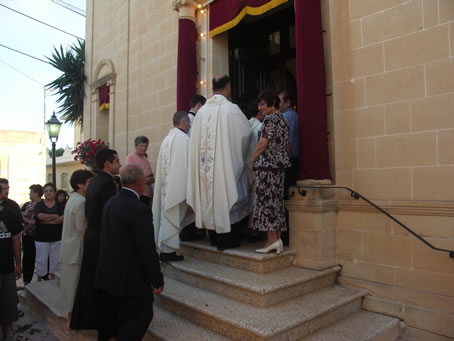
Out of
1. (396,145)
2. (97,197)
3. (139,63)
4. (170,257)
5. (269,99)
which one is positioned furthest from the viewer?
(139,63)

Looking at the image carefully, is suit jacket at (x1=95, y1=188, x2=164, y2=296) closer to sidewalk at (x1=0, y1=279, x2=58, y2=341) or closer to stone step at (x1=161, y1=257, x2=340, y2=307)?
stone step at (x1=161, y1=257, x2=340, y2=307)

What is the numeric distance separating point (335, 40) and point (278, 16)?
2371 millimetres

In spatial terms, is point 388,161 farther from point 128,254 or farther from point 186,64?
point 186,64

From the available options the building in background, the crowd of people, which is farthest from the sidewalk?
the building in background

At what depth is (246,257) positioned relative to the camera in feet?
11.8

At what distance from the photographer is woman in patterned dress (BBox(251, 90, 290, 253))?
3621 mm

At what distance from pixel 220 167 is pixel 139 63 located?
4.53m

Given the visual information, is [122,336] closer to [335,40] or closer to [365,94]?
[365,94]

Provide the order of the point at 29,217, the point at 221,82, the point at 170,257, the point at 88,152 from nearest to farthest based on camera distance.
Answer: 1. the point at 221,82
2. the point at 170,257
3. the point at 29,217
4. the point at 88,152

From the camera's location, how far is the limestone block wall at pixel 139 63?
6680 millimetres

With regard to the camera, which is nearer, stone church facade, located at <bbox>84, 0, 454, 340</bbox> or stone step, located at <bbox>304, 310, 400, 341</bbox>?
stone step, located at <bbox>304, 310, 400, 341</bbox>

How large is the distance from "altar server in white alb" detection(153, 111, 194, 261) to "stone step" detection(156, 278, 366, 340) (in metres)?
0.58

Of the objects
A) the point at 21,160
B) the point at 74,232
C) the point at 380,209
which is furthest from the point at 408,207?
the point at 21,160

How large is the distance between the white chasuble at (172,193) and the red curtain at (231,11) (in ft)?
6.68
